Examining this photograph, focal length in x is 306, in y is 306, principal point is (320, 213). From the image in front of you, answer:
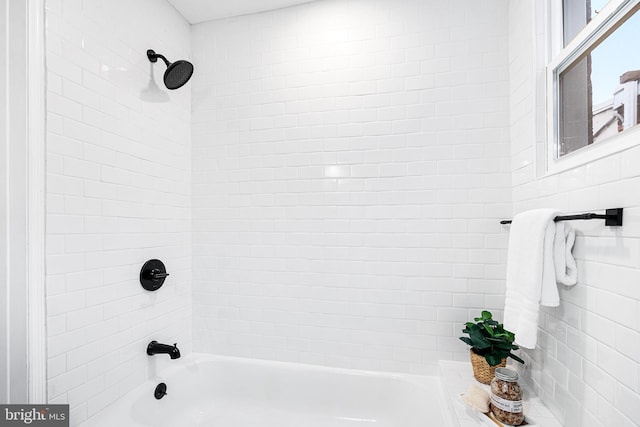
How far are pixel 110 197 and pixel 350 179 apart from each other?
127cm

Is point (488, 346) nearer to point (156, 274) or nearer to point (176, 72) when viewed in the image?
point (156, 274)

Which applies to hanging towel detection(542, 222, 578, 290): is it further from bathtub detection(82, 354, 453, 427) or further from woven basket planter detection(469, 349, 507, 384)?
bathtub detection(82, 354, 453, 427)

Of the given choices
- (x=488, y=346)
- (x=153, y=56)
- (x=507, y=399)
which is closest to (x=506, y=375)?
(x=507, y=399)

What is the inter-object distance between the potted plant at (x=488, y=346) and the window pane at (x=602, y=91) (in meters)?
0.86

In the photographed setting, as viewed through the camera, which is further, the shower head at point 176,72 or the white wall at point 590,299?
the shower head at point 176,72

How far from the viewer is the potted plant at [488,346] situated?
4.69 feet

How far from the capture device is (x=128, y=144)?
162 centimetres

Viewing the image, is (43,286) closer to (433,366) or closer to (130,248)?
(130,248)

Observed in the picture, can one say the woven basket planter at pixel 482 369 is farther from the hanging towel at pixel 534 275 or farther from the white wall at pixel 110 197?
the white wall at pixel 110 197

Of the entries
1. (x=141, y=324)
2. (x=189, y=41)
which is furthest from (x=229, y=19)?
(x=141, y=324)

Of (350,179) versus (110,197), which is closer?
(110,197)

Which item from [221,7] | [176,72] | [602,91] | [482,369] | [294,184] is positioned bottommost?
[482,369]

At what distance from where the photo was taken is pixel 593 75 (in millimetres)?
1138

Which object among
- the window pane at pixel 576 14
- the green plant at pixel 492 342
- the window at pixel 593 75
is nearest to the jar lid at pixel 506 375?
the green plant at pixel 492 342
